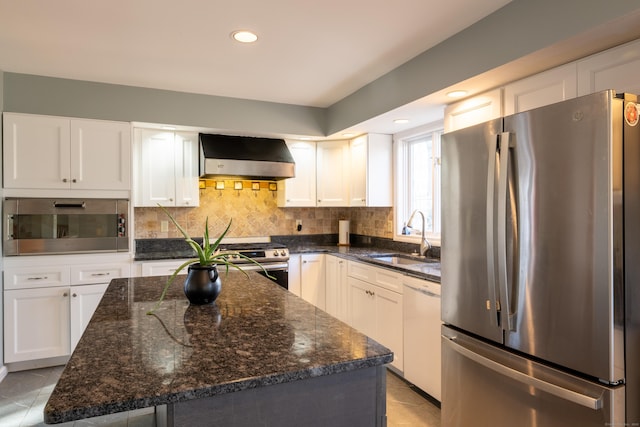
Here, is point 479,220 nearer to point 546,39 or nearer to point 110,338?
point 546,39

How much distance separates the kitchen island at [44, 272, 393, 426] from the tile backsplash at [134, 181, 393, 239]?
2.59 metres

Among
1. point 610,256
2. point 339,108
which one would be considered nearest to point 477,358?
point 610,256

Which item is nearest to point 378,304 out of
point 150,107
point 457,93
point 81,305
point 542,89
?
point 457,93

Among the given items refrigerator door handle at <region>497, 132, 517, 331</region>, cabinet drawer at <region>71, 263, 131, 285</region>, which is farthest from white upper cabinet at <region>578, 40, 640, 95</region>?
cabinet drawer at <region>71, 263, 131, 285</region>

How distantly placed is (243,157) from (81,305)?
1912mm

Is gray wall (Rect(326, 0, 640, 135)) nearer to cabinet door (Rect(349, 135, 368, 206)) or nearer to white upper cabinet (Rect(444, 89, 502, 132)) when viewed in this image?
white upper cabinet (Rect(444, 89, 502, 132))

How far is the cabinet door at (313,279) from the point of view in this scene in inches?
160

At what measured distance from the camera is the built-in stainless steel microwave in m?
3.12

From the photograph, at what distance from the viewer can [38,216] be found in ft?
10.4

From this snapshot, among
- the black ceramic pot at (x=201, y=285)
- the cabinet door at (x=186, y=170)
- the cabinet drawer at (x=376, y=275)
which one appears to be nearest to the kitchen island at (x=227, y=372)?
the black ceramic pot at (x=201, y=285)

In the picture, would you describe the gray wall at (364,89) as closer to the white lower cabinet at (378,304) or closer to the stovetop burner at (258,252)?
the stovetop burner at (258,252)

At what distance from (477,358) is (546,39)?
4.98 ft

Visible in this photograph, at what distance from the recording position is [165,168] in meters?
3.72

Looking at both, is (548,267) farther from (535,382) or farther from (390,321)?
(390,321)
